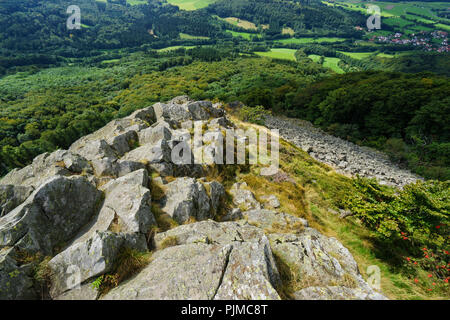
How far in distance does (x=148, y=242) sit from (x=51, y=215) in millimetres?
3909

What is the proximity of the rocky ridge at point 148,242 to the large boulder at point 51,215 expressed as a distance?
3cm

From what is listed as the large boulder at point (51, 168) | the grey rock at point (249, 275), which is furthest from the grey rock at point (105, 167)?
the grey rock at point (249, 275)

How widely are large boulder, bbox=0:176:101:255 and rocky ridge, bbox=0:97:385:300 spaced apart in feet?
0.11

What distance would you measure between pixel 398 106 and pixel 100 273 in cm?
6855

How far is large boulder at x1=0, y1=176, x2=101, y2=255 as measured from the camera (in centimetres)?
674

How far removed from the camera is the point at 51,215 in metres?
7.90

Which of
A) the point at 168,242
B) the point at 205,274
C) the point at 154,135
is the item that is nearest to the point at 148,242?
the point at 168,242

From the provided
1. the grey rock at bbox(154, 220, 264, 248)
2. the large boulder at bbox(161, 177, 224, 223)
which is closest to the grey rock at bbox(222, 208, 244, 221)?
the large boulder at bbox(161, 177, 224, 223)

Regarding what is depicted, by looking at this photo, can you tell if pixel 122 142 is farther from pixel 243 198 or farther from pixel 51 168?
pixel 243 198

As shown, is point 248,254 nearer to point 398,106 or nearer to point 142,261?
point 142,261

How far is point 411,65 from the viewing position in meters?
142

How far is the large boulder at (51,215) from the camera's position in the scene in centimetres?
674
